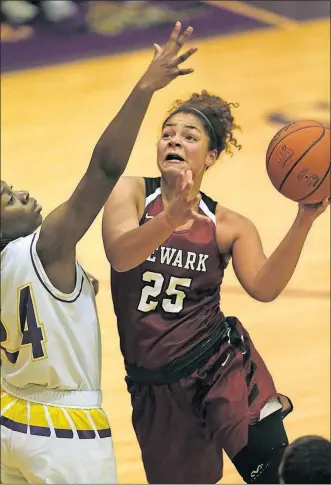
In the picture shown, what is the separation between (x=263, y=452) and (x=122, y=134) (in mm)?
1605

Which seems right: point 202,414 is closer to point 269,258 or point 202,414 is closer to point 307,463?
point 269,258

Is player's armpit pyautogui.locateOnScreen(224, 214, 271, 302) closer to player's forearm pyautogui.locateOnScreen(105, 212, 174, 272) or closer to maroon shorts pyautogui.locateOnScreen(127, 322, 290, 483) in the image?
maroon shorts pyautogui.locateOnScreen(127, 322, 290, 483)

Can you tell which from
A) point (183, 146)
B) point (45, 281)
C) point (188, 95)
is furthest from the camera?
point (188, 95)

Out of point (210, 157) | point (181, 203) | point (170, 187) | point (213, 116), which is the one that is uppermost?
point (213, 116)

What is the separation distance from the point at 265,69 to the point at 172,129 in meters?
7.57

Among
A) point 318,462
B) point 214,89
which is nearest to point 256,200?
point 214,89

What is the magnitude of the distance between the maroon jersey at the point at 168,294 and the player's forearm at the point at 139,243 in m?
0.28

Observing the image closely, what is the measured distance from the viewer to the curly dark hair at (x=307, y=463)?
3.42 metres

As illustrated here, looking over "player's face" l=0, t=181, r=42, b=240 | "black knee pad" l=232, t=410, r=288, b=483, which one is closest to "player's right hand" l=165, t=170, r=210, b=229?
"player's face" l=0, t=181, r=42, b=240

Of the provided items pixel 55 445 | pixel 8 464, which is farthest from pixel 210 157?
pixel 8 464

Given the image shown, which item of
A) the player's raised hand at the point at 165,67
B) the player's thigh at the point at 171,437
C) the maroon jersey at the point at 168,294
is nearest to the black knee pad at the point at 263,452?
the player's thigh at the point at 171,437

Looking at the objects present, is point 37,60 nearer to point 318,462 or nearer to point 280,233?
point 280,233

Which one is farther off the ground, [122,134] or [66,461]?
[122,134]

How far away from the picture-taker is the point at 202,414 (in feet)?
15.4
